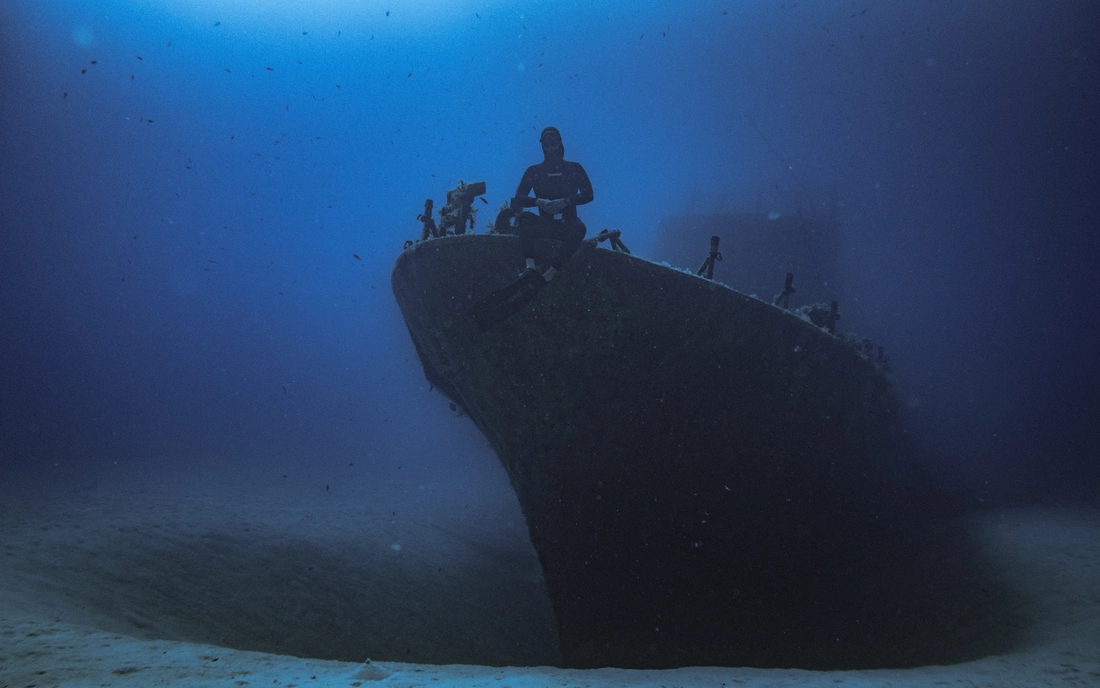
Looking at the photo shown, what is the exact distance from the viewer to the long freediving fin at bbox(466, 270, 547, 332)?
Result: 182 inches

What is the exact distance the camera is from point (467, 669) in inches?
136

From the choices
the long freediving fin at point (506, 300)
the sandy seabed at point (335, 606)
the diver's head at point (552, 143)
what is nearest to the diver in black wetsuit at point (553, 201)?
the diver's head at point (552, 143)

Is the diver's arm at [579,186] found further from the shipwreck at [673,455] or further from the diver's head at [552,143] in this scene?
the shipwreck at [673,455]

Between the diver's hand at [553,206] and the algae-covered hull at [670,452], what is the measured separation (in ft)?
1.46

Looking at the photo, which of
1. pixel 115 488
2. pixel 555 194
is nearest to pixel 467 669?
pixel 555 194

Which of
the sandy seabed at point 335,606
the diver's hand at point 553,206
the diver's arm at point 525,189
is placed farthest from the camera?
Result: the diver's arm at point 525,189

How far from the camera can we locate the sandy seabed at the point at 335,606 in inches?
115

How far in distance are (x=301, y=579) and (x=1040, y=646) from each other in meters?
6.87

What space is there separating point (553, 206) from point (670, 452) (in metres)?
2.62

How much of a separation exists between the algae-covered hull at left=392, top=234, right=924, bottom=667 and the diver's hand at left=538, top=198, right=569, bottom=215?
0.45 m

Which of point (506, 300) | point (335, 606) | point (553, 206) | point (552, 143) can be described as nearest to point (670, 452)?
point (506, 300)

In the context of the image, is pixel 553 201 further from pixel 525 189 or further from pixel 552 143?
pixel 552 143

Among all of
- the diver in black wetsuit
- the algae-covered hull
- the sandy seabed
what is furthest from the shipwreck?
the sandy seabed

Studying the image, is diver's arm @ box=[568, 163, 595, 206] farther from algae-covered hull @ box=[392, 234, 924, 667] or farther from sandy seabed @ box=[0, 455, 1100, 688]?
sandy seabed @ box=[0, 455, 1100, 688]
